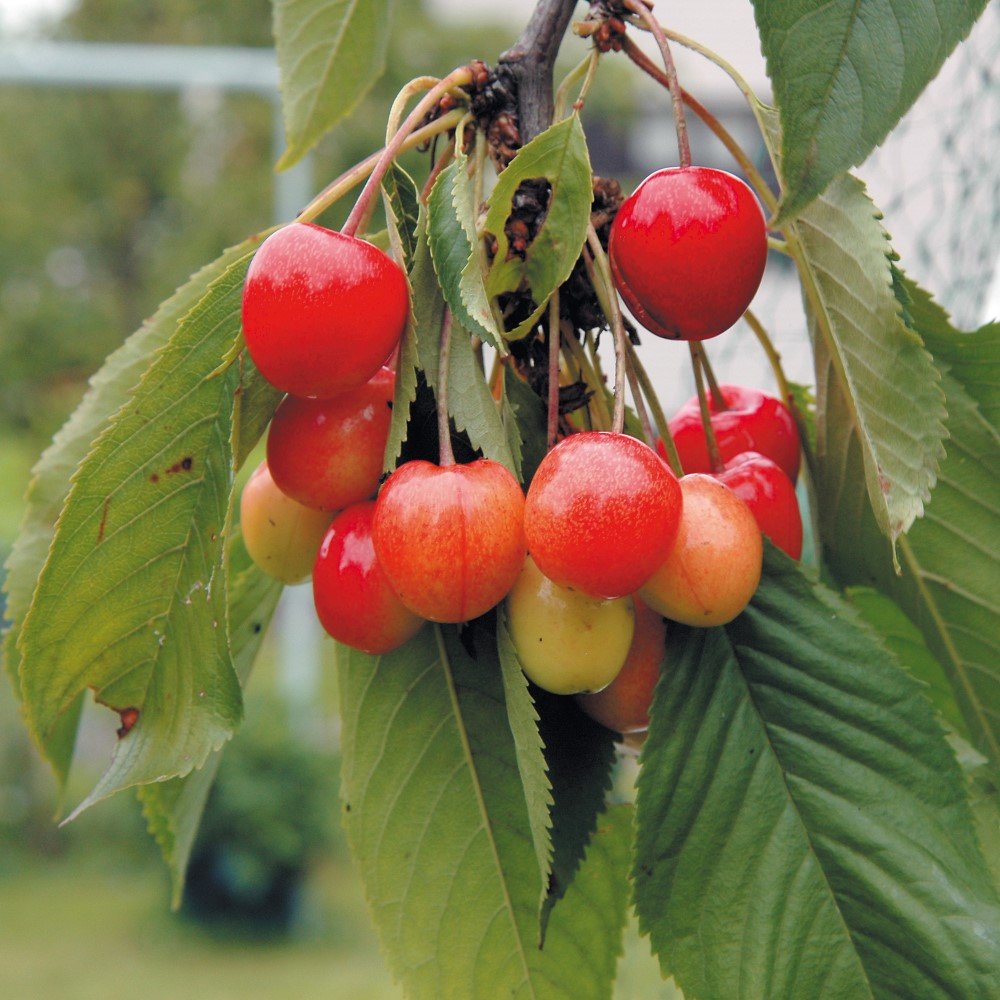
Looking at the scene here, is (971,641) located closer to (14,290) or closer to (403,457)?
(403,457)

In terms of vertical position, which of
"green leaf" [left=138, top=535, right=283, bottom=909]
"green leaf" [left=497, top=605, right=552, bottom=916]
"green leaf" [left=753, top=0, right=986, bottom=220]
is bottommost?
"green leaf" [left=138, top=535, right=283, bottom=909]

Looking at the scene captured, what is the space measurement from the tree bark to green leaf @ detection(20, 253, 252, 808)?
17 centimetres

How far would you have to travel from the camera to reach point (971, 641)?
703 millimetres

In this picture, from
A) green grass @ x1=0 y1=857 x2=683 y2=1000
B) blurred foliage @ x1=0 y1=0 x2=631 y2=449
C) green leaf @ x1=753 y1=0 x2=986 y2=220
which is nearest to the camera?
green leaf @ x1=753 y1=0 x2=986 y2=220

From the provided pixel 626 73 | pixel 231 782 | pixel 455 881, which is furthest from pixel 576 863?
pixel 626 73

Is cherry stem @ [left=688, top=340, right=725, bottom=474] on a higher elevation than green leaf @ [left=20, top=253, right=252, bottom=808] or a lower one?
higher

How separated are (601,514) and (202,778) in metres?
0.39

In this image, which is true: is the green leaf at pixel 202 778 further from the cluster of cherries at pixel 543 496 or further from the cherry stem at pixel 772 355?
the cherry stem at pixel 772 355

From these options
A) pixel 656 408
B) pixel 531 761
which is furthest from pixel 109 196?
pixel 531 761

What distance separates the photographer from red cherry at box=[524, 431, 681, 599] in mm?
501

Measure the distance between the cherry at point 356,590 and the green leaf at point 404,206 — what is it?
0.43ft

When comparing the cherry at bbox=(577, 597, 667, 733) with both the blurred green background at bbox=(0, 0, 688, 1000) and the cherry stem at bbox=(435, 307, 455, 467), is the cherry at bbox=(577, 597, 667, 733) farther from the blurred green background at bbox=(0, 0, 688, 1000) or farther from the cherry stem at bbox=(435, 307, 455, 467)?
the blurred green background at bbox=(0, 0, 688, 1000)

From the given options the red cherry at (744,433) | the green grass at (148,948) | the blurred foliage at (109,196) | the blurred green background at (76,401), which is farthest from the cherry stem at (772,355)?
the blurred foliage at (109,196)

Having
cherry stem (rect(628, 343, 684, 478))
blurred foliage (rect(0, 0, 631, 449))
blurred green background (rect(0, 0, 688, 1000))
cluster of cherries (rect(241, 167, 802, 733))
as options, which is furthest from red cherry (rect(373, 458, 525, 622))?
blurred foliage (rect(0, 0, 631, 449))
